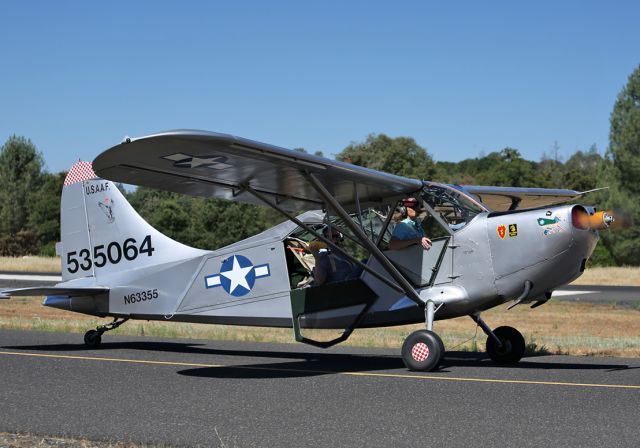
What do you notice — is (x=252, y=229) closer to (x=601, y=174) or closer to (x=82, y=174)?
(x=601, y=174)

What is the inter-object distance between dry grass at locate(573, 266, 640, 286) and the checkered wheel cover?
32857 mm

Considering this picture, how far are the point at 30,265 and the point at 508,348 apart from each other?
4843 cm

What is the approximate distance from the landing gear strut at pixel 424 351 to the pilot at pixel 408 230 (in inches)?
44.4

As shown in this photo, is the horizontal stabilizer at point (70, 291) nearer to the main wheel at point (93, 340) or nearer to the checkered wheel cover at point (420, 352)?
the main wheel at point (93, 340)

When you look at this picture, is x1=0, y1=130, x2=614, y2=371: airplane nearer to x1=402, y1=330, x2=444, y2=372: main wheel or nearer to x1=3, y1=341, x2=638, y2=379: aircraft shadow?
x1=402, y1=330, x2=444, y2=372: main wheel

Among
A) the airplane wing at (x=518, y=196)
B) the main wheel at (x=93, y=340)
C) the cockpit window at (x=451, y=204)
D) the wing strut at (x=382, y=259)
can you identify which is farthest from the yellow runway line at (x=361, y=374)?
the airplane wing at (x=518, y=196)

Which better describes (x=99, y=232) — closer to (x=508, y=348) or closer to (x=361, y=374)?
(x=361, y=374)

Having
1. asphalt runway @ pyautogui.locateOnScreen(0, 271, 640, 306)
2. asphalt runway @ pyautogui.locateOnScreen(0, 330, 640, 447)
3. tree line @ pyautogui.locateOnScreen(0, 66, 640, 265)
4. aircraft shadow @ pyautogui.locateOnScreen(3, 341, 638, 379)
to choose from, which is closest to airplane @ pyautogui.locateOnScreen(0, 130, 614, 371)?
aircraft shadow @ pyautogui.locateOnScreen(3, 341, 638, 379)

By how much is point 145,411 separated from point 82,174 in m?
7.50

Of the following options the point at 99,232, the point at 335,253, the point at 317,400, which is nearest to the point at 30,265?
the point at 99,232

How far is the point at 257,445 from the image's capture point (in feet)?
19.5

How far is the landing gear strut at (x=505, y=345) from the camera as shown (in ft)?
35.6

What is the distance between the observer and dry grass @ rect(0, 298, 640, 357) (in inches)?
556

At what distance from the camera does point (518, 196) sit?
12906mm
